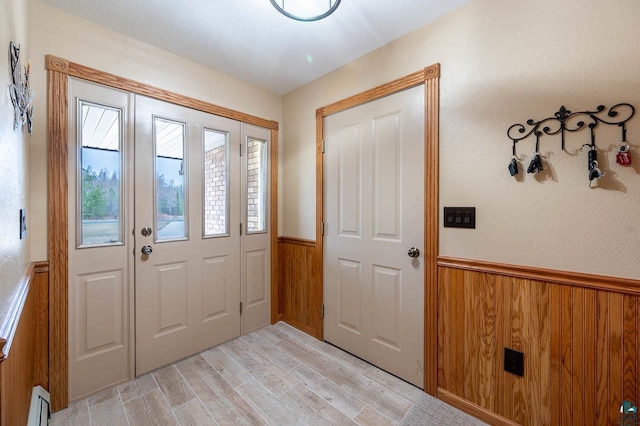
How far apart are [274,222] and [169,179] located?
3.54 ft

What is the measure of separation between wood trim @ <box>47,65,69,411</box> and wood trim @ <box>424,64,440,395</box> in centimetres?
233

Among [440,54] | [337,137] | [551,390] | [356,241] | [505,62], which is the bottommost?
[551,390]

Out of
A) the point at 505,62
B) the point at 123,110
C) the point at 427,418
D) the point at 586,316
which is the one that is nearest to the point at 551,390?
the point at 586,316

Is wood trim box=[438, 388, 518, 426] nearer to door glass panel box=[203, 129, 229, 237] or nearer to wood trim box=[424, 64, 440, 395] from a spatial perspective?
wood trim box=[424, 64, 440, 395]

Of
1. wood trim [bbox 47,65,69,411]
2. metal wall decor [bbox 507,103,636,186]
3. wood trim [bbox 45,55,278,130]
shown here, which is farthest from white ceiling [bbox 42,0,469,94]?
metal wall decor [bbox 507,103,636,186]

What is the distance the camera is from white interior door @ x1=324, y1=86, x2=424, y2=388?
192 cm

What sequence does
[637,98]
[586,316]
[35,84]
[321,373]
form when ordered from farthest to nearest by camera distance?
1. [321,373]
2. [35,84]
3. [586,316]
4. [637,98]

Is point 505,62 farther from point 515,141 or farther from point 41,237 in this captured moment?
point 41,237

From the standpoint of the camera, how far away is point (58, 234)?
1686 mm

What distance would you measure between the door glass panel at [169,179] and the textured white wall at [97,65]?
35 cm

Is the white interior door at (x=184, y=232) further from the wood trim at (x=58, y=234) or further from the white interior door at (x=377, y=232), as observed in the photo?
the white interior door at (x=377, y=232)

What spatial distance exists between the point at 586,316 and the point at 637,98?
3.36 ft

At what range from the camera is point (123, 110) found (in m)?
1.93

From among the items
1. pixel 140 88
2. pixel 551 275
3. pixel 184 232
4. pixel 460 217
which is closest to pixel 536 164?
pixel 460 217
